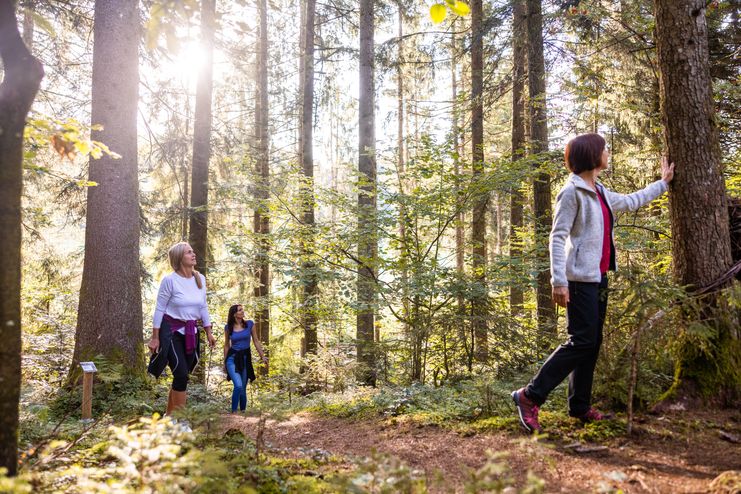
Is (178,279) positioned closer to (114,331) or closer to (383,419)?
(114,331)

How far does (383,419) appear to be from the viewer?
17.1 ft

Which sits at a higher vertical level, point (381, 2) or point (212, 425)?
point (381, 2)

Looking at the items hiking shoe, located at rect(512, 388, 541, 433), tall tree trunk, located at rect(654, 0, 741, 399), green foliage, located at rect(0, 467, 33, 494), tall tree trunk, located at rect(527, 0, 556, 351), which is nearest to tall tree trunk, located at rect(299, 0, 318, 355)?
tall tree trunk, located at rect(527, 0, 556, 351)

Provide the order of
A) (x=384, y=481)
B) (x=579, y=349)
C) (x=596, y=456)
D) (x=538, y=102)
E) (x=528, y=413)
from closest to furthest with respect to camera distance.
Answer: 1. (x=384, y=481)
2. (x=596, y=456)
3. (x=579, y=349)
4. (x=528, y=413)
5. (x=538, y=102)

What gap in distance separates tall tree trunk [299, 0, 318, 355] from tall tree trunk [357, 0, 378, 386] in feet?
3.37

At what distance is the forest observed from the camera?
254cm

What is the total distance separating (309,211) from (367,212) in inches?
119

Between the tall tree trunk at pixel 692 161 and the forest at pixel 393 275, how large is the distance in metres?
0.02

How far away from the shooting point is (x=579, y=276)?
11.5 feet

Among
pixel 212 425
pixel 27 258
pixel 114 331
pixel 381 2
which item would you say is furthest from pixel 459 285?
pixel 27 258

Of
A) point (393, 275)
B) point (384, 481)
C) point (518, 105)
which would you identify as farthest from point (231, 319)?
point (518, 105)

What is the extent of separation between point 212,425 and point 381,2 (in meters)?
11.3

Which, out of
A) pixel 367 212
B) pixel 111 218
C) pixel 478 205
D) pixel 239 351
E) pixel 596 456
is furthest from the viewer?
pixel 478 205

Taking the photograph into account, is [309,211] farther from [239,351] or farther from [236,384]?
[236,384]
